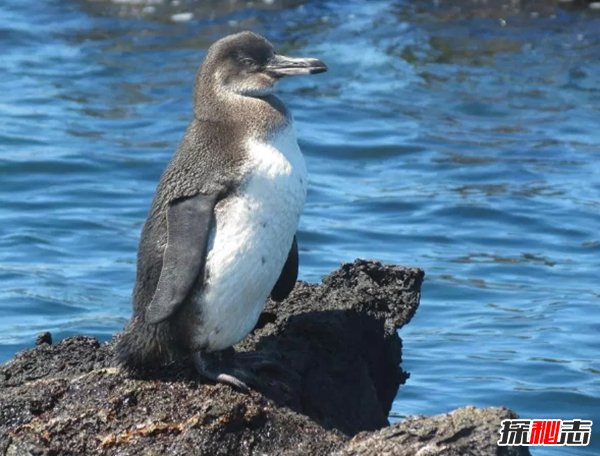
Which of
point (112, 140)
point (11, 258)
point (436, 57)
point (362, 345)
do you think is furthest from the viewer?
point (436, 57)

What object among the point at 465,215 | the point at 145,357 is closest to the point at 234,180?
the point at 145,357

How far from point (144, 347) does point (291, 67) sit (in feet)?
4.83

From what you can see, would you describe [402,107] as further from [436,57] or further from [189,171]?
[189,171]

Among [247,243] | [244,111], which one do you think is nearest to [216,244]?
[247,243]

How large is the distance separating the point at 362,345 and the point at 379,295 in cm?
34

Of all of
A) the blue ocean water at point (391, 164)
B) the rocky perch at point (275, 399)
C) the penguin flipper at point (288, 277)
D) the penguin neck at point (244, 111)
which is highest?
the penguin neck at point (244, 111)

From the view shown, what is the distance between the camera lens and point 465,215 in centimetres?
1273

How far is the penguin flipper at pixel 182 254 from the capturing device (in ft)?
20.5

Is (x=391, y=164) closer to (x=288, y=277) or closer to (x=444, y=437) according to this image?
(x=288, y=277)

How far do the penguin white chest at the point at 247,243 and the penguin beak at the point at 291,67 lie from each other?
484mm

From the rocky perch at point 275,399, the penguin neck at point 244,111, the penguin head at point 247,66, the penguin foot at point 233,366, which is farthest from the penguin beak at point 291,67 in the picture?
the penguin foot at point 233,366

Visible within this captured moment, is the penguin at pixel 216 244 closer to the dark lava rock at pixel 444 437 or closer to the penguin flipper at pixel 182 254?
the penguin flipper at pixel 182 254

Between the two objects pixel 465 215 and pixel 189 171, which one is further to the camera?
pixel 465 215

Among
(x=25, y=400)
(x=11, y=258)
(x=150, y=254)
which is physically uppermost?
(x=150, y=254)
